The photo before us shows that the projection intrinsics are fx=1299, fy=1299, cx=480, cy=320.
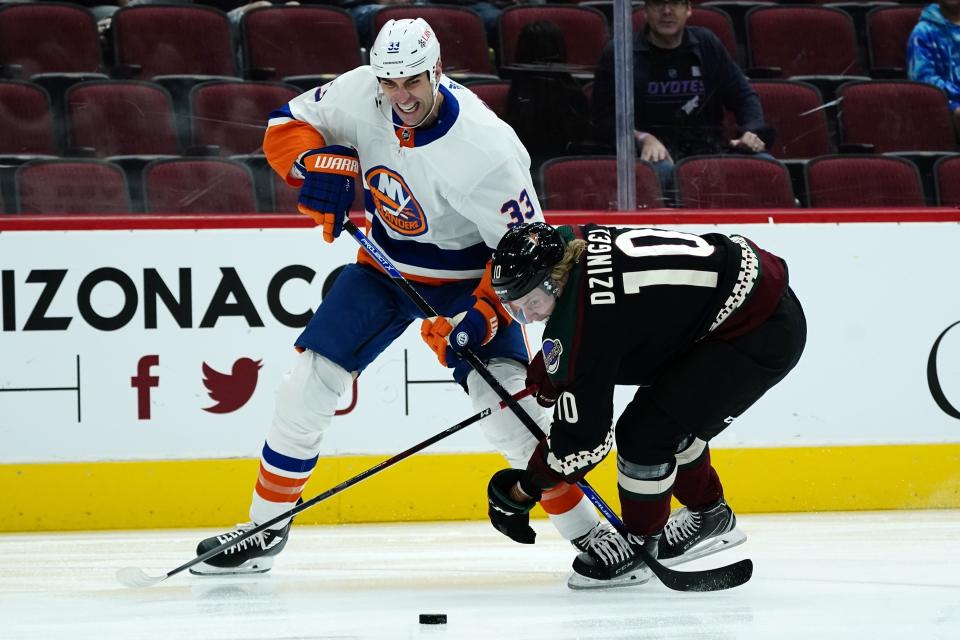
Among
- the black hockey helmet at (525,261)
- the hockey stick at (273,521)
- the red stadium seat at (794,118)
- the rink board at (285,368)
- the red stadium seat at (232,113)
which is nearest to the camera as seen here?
the black hockey helmet at (525,261)

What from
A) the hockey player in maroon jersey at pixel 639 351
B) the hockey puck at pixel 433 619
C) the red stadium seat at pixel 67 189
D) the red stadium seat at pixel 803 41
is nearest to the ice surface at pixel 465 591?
the hockey puck at pixel 433 619

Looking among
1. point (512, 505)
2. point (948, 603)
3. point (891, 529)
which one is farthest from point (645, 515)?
point (891, 529)

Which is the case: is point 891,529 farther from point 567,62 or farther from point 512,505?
point 567,62

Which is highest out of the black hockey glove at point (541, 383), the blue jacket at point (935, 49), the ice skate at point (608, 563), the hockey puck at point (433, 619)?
the blue jacket at point (935, 49)

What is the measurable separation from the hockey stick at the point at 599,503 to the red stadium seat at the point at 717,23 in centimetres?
188

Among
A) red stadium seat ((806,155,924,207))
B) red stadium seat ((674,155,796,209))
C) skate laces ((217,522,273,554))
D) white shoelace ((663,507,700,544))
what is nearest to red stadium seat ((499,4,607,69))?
red stadium seat ((674,155,796,209))

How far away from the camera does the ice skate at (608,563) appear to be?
300cm

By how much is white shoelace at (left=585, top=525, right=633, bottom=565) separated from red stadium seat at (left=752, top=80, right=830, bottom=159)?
1.90 m

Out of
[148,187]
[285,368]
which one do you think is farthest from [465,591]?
[148,187]

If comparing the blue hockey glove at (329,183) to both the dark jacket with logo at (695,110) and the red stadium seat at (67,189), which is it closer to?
the red stadium seat at (67,189)

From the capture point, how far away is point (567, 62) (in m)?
4.36

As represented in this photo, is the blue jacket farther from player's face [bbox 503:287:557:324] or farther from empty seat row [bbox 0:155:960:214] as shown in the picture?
player's face [bbox 503:287:557:324]

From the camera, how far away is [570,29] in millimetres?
4414

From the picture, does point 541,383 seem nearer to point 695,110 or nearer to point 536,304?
point 536,304
